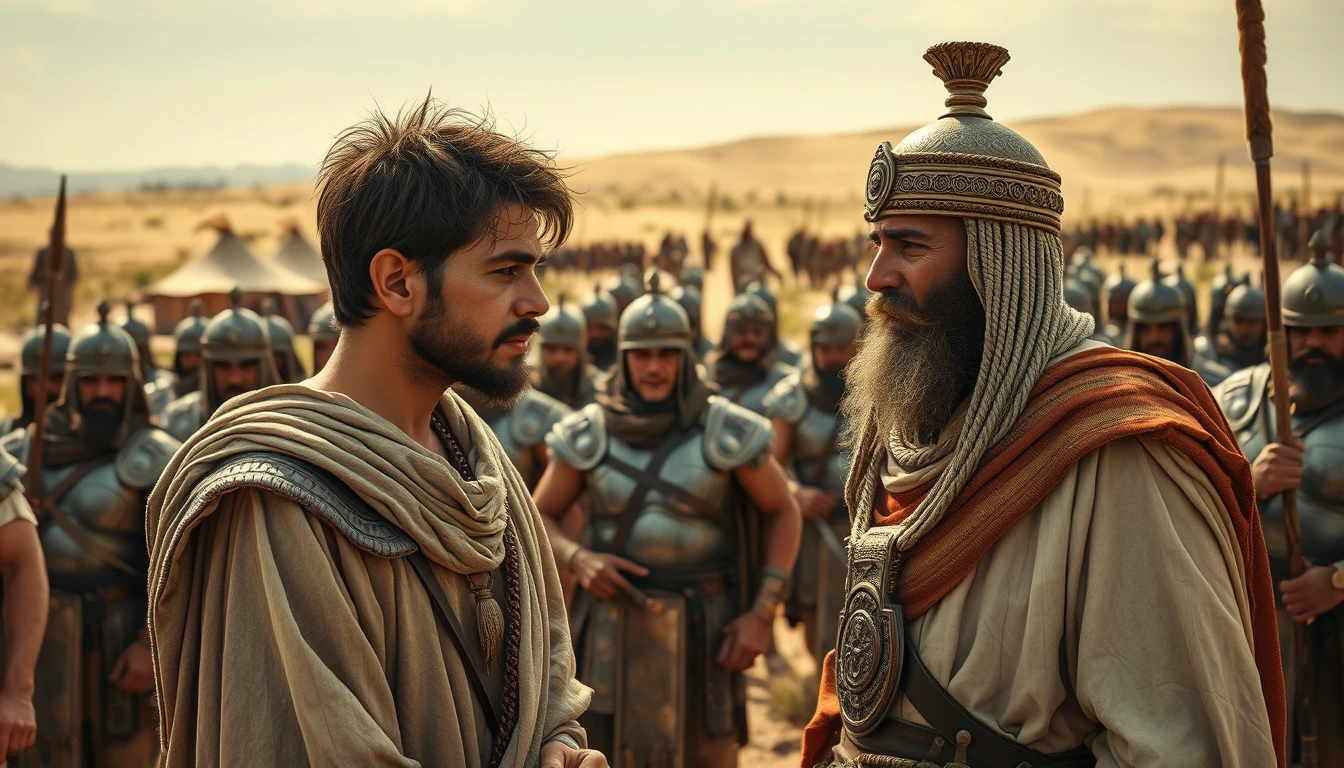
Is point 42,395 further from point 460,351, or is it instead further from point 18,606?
point 460,351

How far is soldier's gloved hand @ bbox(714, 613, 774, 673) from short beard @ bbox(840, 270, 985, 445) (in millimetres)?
2665

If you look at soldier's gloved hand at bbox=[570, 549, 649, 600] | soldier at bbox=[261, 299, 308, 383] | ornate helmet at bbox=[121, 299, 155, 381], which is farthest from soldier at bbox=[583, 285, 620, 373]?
soldier's gloved hand at bbox=[570, 549, 649, 600]

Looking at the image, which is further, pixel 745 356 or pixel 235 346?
pixel 745 356

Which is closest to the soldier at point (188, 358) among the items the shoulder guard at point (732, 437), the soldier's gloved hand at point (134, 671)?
the soldier's gloved hand at point (134, 671)

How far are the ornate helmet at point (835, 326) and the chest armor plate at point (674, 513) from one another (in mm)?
2726

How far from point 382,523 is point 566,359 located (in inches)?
264

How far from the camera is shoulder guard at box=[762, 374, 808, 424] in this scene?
8.06 metres

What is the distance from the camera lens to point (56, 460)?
5812mm

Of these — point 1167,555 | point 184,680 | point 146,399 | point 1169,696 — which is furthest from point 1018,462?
point 146,399

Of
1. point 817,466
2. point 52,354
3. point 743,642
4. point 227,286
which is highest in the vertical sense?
point 52,354

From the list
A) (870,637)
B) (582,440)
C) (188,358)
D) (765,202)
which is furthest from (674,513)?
(765,202)

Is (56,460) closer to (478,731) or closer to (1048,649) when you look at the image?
(478,731)

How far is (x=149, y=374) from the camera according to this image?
431 inches

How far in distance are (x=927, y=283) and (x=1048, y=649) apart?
0.92 m
